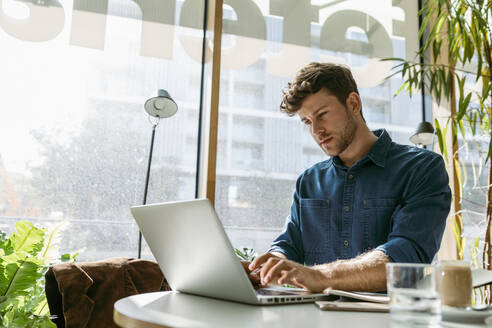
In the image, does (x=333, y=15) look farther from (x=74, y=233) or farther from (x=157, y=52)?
(x=74, y=233)

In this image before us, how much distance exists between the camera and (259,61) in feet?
11.4

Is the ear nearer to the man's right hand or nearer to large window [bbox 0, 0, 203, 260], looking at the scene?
the man's right hand

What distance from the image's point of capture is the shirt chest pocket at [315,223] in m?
1.72

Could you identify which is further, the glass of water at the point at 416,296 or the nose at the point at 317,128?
the nose at the point at 317,128

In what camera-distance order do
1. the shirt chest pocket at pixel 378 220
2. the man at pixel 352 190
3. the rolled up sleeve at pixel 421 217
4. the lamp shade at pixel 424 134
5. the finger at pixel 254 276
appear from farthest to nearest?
1. the lamp shade at pixel 424 134
2. the shirt chest pocket at pixel 378 220
3. the man at pixel 352 190
4. the rolled up sleeve at pixel 421 217
5. the finger at pixel 254 276

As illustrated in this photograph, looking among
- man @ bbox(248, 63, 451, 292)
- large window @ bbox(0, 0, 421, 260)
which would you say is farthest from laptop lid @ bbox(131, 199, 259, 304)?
large window @ bbox(0, 0, 421, 260)

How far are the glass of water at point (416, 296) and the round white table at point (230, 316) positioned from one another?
0.05m

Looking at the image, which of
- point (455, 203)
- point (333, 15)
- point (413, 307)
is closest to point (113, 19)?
point (333, 15)

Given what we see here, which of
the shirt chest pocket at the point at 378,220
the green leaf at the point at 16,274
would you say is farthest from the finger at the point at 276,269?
the green leaf at the point at 16,274

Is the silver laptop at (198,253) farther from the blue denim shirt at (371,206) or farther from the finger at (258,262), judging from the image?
the blue denim shirt at (371,206)

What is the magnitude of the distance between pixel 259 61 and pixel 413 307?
9.82 feet

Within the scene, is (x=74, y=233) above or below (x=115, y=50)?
below

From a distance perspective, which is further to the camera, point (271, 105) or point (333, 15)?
point (333, 15)

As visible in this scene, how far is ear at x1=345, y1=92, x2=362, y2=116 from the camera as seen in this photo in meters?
1.82
